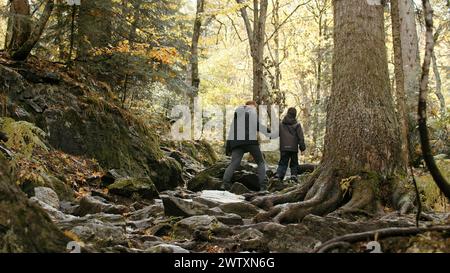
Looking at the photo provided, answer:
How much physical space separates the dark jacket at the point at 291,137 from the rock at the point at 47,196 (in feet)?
21.3

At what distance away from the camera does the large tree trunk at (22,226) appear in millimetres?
3217

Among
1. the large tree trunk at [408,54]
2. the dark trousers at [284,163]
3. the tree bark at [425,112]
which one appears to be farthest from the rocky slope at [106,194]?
the large tree trunk at [408,54]

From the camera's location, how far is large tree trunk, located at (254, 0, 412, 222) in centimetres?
671

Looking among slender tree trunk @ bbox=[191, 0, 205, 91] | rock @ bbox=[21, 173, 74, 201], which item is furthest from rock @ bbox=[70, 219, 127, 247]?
slender tree trunk @ bbox=[191, 0, 205, 91]

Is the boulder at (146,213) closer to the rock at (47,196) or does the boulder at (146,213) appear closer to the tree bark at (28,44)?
the rock at (47,196)

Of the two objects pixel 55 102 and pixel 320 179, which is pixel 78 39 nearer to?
pixel 55 102

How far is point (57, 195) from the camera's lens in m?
7.90

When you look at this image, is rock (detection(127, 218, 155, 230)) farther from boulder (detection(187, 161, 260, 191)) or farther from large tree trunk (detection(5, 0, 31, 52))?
large tree trunk (detection(5, 0, 31, 52))

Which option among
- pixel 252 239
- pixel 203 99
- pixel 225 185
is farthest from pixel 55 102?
pixel 203 99

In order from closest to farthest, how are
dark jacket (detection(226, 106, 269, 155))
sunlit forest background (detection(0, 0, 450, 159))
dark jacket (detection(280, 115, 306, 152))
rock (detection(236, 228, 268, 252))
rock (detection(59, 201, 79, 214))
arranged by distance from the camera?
rock (detection(236, 228, 268, 252))
rock (detection(59, 201, 79, 214))
dark jacket (detection(226, 106, 269, 155))
dark jacket (detection(280, 115, 306, 152))
sunlit forest background (detection(0, 0, 450, 159))

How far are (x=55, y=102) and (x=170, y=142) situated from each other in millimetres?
8360

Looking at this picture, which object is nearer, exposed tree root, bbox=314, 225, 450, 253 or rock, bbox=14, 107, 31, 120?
exposed tree root, bbox=314, 225, 450, 253

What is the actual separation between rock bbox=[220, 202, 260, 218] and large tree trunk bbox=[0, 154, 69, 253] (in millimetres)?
4032

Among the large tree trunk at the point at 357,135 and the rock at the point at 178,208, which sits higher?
the large tree trunk at the point at 357,135
